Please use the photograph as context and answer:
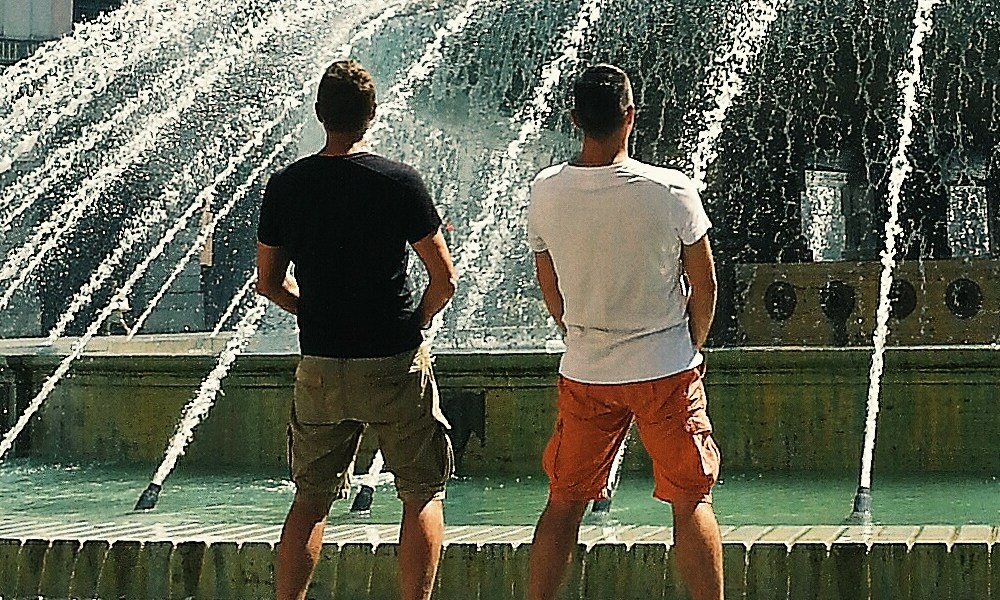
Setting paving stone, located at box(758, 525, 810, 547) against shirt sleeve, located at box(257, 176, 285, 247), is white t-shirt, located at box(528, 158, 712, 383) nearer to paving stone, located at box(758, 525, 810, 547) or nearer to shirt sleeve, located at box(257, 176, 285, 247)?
shirt sleeve, located at box(257, 176, 285, 247)

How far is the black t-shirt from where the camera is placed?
356cm

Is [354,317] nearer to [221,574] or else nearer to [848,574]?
[221,574]

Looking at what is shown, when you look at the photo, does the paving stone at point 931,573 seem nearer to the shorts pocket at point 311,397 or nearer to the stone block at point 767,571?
the stone block at point 767,571

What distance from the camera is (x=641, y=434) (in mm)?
3588

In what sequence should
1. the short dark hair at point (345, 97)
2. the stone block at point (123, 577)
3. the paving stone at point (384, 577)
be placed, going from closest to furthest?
1. the short dark hair at point (345, 97)
2. the paving stone at point (384, 577)
3. the stone block at point (123, 577)

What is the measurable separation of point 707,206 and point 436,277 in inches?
324

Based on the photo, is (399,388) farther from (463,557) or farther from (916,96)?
(916,96)

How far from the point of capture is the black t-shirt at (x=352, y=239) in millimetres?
3562

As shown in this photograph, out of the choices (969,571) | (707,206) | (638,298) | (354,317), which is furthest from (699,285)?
(707,206)

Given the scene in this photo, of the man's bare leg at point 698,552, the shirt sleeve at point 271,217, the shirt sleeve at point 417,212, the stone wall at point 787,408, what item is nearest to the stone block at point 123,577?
the shirt sleeve at point 271,217

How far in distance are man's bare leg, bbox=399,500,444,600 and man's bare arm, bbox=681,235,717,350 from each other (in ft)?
2.43

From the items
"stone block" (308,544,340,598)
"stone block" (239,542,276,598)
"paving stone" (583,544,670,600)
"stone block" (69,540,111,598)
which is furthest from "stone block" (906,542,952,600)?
"stone block" (69,540,111,598)

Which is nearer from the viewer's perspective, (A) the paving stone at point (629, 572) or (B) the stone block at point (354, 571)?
(A) the paving stone at point (629, 572)

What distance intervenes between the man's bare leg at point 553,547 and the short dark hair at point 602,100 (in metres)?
0.85
